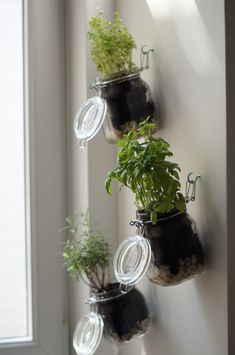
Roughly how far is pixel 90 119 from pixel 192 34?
1.12ft

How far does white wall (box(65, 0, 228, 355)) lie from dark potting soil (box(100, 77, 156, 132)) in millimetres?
46

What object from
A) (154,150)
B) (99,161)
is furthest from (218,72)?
(99,161)

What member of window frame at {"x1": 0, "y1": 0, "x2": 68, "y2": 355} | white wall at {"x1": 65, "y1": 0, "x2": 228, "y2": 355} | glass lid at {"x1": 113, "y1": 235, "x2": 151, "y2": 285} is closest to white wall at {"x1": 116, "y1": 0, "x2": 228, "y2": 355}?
white wall at {"x1": 65, "y1": 0, "x2": 228, "y2": 355}

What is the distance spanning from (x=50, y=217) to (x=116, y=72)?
549mm

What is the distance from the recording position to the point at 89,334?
1.52 m

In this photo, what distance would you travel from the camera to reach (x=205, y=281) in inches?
50.7

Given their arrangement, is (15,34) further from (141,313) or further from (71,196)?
(141,313)

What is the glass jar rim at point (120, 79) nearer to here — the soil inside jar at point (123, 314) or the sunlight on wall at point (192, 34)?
the sunlight on wall at point (192, 34)

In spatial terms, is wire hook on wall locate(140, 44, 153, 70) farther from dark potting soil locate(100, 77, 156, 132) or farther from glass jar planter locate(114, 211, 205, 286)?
glass jar planter locate(114, 211, 205, 286)

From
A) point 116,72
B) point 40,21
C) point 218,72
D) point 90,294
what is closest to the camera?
point 218,72

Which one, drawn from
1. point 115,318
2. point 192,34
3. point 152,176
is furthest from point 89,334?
point 192,34

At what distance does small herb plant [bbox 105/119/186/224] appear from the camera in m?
1.23

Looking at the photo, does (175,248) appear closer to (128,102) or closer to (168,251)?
(168,251)

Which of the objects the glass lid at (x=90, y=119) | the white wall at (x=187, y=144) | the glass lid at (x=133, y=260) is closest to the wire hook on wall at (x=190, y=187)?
the white wall at (x=187, y=144)
